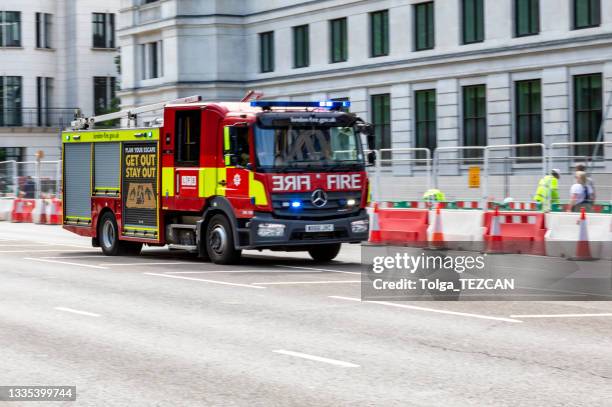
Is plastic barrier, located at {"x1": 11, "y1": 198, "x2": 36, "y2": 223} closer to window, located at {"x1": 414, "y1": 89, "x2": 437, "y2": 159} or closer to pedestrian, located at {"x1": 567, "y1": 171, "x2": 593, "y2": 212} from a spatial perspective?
window, located at {"x1": 414, "y1": 89, "x2": 437, "y2": 159}

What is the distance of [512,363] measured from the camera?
9.73 metres

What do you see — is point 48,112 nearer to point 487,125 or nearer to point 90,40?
point 90,40

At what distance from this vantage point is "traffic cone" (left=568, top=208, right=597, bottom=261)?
21.0 m

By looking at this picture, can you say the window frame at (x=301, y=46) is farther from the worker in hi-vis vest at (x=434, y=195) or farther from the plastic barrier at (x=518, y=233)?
the plastic barrier at (x=518, y=233)

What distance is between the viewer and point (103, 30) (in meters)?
71.7

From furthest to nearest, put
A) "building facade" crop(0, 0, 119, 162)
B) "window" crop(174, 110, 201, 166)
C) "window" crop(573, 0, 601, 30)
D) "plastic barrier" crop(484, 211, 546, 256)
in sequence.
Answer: "building facade" crop(0, 0, 119, 162) → "window" crop(573, 0, 601, 30) → "plastic barrier" crop(484, 211, 546, 256) → "window" crop(174, 110, 201, 166)

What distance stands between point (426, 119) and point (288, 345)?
32.6m

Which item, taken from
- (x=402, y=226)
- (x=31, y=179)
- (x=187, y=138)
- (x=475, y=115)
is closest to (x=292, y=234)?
(x=187, y=138)

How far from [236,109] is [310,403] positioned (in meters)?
12.0

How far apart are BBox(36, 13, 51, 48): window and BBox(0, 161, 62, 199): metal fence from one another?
94.7 feet

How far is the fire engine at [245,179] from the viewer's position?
19219 mm

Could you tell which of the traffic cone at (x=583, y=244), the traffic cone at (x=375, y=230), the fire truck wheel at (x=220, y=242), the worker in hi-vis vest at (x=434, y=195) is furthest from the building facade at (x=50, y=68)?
the traffic cone at (x=583, y=244)

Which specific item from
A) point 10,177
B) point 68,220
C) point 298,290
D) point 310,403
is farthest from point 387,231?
point 10,177

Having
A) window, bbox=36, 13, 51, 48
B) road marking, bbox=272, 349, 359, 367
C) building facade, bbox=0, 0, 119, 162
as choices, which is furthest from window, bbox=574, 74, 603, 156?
window, bbox=36, 13, 51, 48
